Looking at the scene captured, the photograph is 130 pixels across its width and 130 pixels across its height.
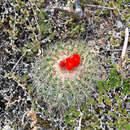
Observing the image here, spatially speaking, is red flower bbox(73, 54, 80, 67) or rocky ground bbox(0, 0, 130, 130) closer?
red flower bbox(73, 54, 80, 67)

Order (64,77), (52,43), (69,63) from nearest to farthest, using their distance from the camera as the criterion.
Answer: (69,63)
(64,77)
(52,43)

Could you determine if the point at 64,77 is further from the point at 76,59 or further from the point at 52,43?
the point at 52,43

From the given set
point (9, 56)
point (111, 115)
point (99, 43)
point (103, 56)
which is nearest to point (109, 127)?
point (111, 115)

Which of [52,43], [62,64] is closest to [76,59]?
[62,64]

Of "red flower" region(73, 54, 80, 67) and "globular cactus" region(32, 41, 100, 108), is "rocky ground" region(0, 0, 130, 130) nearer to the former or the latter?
"globular cactus" region(32, 41, 100, 108)

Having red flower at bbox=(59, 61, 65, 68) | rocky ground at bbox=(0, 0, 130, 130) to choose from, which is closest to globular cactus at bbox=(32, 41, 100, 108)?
red flower at bbox=(59, 61, 65, 68)

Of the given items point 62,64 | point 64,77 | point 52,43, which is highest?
point 52,43
